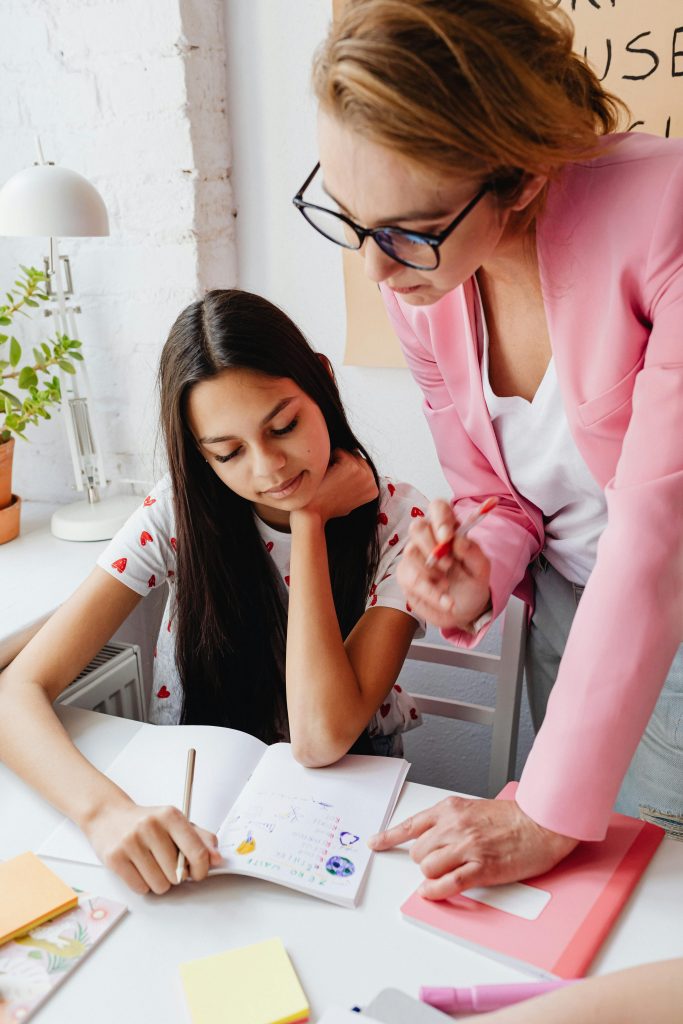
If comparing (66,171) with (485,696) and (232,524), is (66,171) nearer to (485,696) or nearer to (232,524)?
(232,524)

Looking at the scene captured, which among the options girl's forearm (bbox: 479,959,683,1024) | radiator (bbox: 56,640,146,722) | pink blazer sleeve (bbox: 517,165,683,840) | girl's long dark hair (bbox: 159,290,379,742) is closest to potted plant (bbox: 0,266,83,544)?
radiator (bbox: 56,640,146,722)

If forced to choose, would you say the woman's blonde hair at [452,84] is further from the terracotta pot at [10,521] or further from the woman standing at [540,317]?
the terracotta pot at [10,521]

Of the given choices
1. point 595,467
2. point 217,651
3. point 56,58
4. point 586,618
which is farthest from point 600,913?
point 56,58

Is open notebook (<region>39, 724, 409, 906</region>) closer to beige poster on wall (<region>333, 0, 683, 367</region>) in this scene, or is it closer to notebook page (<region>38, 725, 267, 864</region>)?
notebook page (<region>38, 725, 267, 864</region>)

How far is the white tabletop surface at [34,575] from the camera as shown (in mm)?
1259

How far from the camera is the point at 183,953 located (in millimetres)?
720

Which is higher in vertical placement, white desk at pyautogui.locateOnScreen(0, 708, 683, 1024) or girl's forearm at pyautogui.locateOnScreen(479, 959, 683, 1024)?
girl's forearm at pyautogui.locateOnScreen(479, 959, 683, 1024)

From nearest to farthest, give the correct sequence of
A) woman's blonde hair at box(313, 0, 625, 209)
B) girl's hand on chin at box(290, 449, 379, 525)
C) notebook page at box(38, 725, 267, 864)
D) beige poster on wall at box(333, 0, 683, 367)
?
1. woman's blonde hair at box(313, 0, 625, 209)
2. notebook page at box(38, 725, 267, 864)
3. girl's hand on chin at box(290, 449, 379, 525)
4. beige poster on wall at box(333, 0, 683, 367)

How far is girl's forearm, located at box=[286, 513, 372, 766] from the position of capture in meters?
0.96

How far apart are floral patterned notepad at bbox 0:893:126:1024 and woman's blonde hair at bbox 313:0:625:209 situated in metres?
0.66

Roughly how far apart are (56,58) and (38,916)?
144 cm

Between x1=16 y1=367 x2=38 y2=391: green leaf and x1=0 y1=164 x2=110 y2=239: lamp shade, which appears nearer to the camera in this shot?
x1=0 y1=164 x2=110 y2=239: lamp shade

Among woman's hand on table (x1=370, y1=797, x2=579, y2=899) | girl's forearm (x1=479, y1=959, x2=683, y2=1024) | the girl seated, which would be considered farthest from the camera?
the girl seated

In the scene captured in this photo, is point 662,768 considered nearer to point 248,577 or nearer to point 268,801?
point 268,801
